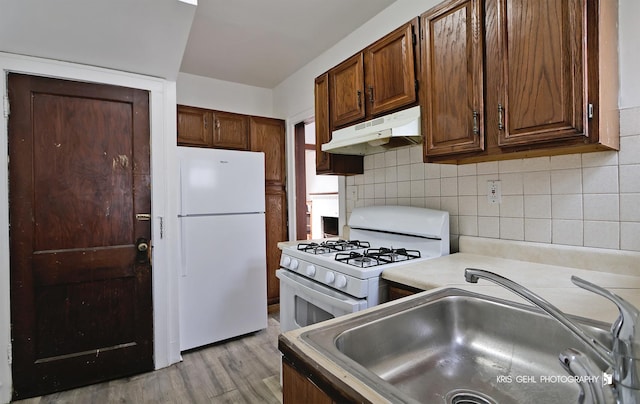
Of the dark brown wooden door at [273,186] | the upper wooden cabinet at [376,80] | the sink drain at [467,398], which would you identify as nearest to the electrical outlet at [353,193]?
the upper wooden cabinet at [376,80]

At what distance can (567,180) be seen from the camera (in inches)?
55.5

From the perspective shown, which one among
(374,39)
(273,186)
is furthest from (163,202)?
(374,39)

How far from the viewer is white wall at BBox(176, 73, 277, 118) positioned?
3266 mm

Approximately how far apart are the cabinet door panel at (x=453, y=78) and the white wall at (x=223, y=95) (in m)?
2.41

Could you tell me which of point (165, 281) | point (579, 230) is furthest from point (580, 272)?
point (165, 281)

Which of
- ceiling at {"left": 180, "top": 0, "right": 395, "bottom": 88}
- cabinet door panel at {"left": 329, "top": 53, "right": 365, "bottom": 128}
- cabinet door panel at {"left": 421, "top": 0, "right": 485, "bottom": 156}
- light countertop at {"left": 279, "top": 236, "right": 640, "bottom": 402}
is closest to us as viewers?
light countertop at {"left": 279, "top": 236, "right": 640, "bottom": 402}

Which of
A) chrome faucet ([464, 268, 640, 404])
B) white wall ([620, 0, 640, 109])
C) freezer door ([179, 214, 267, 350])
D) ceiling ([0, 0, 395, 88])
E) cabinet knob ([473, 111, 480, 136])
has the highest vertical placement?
ceiling ([0, 0, 395, 88])

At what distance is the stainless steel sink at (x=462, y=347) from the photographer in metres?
0.75

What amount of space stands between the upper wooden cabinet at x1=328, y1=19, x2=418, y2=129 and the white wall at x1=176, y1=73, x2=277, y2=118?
1.63 m

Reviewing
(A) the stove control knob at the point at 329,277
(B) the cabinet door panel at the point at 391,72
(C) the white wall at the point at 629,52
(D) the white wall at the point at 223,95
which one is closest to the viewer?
(C) the white wall at the point at 629,52

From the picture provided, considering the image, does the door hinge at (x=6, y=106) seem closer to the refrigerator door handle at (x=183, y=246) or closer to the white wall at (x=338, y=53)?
the refrigerator door handle at (x=183, y=246)

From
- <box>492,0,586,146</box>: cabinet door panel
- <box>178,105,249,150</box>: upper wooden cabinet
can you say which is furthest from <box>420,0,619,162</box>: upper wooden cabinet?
<box>178,105,249,150</box>: upper wooden cabinet

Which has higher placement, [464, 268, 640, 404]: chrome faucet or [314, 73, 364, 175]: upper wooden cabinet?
[314, 73, 364, 175]: upper wooden cabinet

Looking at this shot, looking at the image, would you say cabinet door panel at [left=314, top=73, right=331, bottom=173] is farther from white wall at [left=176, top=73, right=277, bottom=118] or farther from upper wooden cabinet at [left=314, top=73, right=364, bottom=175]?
white wall at [left=176, top=73, right=277, bottom=118]
